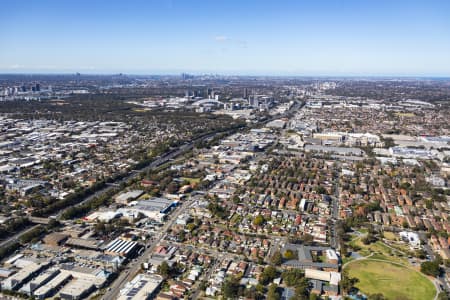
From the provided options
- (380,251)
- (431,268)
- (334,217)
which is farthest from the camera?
(334,217)

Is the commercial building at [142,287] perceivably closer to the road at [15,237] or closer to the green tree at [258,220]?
the green tree at [258,220]

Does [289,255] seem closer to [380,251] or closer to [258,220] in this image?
[258,220]

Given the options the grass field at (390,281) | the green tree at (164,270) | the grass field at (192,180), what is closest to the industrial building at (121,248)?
the green tree at (164,270)

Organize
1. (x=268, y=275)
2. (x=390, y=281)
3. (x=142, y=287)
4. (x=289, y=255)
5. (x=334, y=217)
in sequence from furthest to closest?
(x=334, y=217) → (x=289, y=255) → (x=390, y=281) → (x=268, y=275) → (x=142, y=287)

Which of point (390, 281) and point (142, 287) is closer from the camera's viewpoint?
point (142, 287)

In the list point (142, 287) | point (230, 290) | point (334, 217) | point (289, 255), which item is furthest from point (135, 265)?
point (334, 217)

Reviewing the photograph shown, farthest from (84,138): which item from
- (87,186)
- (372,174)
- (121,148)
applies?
(372,174)

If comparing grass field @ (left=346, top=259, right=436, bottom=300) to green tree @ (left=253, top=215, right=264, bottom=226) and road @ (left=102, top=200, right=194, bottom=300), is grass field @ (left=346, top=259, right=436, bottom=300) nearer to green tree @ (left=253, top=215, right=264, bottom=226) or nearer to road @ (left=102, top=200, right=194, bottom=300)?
green tree @ (left=253, top=215, right=264, bottom=226)

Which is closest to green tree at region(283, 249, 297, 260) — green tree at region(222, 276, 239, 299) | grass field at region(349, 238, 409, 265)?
green tree at region(222, 276, 239, 299)
